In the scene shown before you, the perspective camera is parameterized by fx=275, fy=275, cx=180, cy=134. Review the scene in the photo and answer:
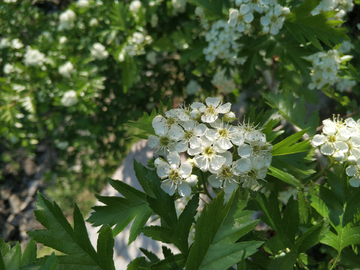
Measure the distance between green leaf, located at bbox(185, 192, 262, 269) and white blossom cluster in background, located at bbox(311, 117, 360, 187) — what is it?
50 centimetres

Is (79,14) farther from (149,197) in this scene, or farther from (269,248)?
(269,248)

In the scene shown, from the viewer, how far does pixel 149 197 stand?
1.00 m

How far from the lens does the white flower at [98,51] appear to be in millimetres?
2608

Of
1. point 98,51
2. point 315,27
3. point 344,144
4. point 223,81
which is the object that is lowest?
point 223,81

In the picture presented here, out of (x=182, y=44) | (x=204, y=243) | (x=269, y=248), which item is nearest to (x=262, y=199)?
(x=269, y=248)

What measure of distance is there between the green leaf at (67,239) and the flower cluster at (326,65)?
1.50m

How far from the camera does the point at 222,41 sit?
1.93 m

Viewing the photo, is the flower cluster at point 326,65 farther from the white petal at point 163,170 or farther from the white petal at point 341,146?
the white petal at point 163,170

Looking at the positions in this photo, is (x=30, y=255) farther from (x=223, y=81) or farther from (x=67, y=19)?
(x=67, y=19)

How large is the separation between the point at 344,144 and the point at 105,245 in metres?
1.03

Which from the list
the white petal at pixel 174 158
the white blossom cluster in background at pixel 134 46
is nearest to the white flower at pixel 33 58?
the white blossom cluster in background at pixel 134 46

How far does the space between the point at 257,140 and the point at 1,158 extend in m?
4.25

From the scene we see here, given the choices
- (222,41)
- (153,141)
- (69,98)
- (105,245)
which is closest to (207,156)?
(153,141)

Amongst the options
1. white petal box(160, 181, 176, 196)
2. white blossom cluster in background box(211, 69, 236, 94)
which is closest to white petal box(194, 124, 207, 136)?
white petal box(160, 181, 176, 196)
